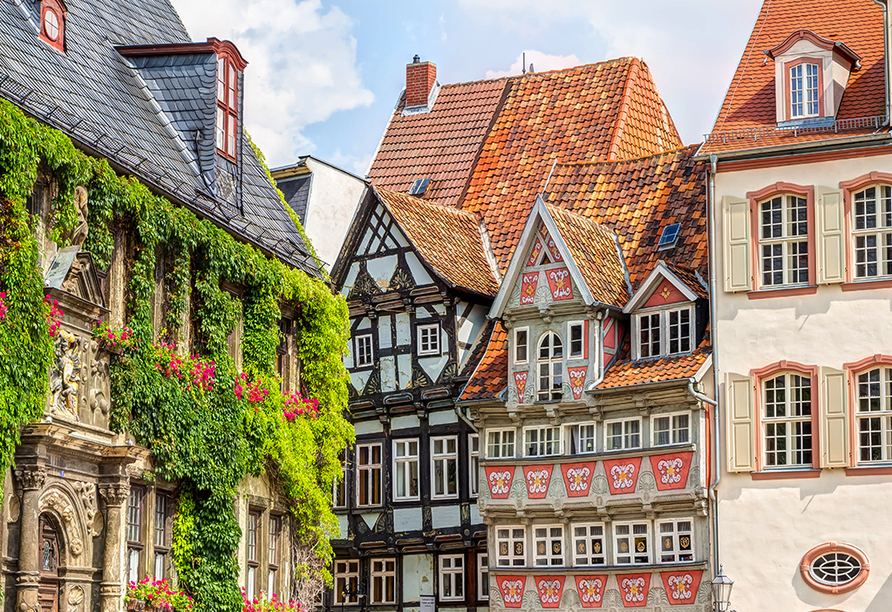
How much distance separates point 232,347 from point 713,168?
35.3 feet

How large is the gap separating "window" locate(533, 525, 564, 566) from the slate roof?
793cm

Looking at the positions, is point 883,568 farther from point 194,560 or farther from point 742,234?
point 194,560

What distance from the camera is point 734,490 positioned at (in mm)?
31906

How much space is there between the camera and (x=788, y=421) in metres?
31.7

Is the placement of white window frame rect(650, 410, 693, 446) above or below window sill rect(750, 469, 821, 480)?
above

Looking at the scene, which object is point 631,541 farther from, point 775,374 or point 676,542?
point 775,374

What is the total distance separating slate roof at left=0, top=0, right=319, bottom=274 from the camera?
24.4 meters

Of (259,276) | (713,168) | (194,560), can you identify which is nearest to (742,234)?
(713,168)

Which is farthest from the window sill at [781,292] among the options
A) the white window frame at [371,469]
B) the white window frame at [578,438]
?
the white window frame at [371,469]

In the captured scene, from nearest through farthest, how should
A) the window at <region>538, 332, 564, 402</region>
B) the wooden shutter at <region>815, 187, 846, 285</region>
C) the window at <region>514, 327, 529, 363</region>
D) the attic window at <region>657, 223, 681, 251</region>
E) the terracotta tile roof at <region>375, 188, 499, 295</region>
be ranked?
1. the wooden shutter at <region>815, 187, 846, 285</region>
2. the window at <region>538, 332, 564, 402</region>
3. the window at <region>514, 327, 529, 363</region>
4. the attic window at <region>657, 223, 681, 251</region>
5. the terracotta tile roof at <region>375, 188, 499, 295</region>

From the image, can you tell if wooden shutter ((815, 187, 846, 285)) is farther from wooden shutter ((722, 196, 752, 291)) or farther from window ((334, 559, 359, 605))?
window ((334, 559, 359, 605))

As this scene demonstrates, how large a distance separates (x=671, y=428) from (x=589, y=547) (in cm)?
309

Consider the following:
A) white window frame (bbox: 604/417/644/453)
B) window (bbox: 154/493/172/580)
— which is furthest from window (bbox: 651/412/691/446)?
window (bbox: 154/493/172/580)

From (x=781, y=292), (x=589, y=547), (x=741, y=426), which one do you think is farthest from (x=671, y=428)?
(x=781, y=292)
